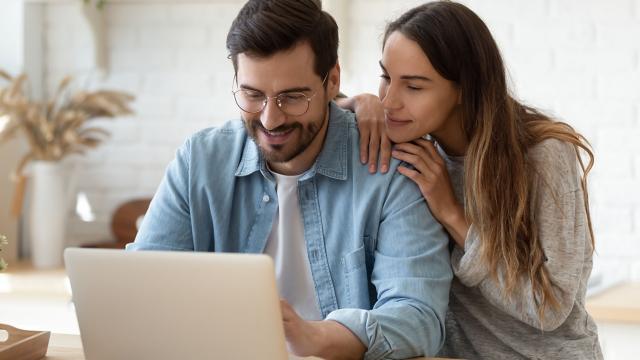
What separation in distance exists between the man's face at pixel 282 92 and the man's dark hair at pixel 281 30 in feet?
0.05

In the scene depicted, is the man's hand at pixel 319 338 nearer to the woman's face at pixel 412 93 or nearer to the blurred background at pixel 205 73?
the woman's face at pixel 412 93

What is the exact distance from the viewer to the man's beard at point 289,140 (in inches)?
71.6

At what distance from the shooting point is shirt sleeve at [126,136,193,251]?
1.87 metres

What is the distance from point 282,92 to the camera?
179 centimetres

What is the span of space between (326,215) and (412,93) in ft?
0.96

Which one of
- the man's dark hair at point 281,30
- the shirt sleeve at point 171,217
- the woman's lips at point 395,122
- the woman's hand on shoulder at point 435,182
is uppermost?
the man's dark hair at point 281,30

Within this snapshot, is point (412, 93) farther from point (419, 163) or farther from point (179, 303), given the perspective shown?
point (179, 303)

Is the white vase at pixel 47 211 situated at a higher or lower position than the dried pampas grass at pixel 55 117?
lower

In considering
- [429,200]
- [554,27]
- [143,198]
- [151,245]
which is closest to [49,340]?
[151,245]

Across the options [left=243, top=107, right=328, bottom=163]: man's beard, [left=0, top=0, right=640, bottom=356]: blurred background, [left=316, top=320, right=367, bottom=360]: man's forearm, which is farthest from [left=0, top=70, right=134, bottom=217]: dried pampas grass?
[left=316, top=320, right=367, bottom=360]: man's forearm

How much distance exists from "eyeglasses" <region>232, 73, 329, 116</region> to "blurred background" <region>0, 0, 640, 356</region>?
131 centimetres

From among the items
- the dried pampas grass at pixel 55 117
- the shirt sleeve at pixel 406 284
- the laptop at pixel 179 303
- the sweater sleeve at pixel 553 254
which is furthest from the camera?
the dried pampas grass at pixel 55 117

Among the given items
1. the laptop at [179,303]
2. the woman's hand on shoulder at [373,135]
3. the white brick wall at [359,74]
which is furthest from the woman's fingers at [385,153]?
the white brick wall at [359,74]

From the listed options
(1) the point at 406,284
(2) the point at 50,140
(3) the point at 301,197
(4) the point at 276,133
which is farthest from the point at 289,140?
(2) the point at 50,140
